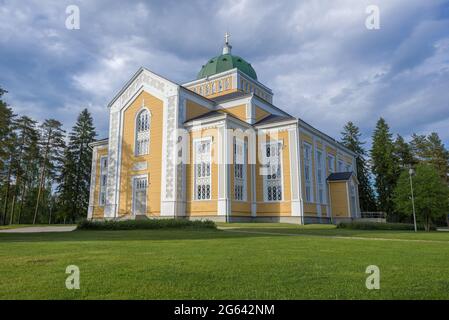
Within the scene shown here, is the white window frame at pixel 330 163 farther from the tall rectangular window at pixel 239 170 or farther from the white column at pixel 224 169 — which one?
the white column at pixel 224 169

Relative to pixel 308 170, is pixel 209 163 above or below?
above

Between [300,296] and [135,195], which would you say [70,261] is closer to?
[300,296]

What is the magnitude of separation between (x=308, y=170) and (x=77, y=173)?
32565mm

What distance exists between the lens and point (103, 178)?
129 feet

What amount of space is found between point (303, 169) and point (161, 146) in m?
13.8

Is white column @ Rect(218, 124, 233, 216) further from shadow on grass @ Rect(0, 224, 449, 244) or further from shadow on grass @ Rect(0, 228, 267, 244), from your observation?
shadow on grass @ Rect(0, 228, 267, 244)

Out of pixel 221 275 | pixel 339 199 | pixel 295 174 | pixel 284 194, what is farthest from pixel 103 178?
pixel 221 275

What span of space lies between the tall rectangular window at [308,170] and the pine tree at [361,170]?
72.1 ft

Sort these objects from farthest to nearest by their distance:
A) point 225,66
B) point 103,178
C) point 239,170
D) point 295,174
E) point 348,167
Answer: point 348,167 < point 225,66 < point 103,178 < point 239,170 < point 295,174

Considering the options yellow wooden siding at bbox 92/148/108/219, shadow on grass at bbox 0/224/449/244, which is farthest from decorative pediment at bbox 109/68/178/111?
shadow on grass at bbox 0/224/449/244

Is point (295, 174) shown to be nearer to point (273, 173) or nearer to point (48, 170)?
point (273, 173)

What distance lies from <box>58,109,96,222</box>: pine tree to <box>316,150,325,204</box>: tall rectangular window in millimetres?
32192

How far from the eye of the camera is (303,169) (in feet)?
109

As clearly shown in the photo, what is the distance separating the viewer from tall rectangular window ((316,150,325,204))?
119ft
